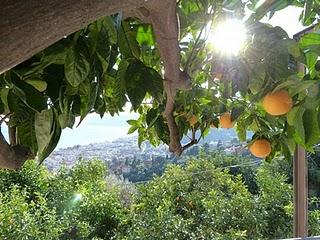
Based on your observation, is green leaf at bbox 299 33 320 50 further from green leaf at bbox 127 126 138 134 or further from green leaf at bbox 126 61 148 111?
green leaf at bbox 127 126 138 134

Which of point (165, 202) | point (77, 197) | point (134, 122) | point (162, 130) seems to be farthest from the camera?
point (77, 197)

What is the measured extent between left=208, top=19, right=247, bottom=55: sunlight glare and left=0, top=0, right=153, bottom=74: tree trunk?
0.38m

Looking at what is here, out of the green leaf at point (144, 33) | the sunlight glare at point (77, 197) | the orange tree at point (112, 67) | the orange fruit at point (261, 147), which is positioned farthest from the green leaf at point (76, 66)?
the sunlight glare at point (77, 197)

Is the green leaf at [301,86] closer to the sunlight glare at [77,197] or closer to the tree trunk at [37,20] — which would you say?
the tree trunk at [37,20]

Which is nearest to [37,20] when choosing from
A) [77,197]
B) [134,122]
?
[134,122]

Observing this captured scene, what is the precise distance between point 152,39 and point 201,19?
0.24 metres

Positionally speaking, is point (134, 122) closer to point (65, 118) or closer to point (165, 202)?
point (65, 118)

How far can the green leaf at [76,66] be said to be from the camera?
47cm

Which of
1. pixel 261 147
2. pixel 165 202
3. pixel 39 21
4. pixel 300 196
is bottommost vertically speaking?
pixel 165 202

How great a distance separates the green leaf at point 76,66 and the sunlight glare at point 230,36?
250 mm

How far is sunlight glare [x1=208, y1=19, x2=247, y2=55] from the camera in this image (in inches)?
26.1

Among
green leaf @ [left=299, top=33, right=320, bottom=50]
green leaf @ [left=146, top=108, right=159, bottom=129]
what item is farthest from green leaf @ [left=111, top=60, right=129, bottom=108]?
green leaf @ [left=146, top=108, right=159, bottom=129]

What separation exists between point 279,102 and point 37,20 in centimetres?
39

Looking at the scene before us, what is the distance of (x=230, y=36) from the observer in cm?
71
